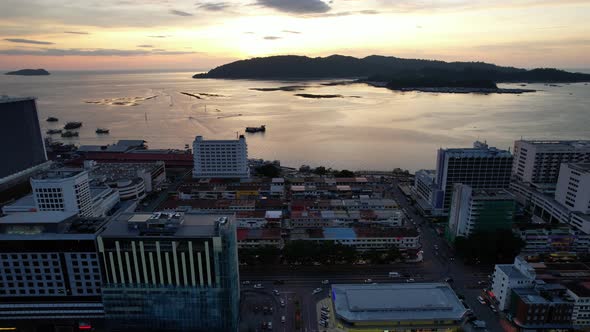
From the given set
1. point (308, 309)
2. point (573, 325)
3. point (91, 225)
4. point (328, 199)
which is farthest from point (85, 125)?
point (573, 325)

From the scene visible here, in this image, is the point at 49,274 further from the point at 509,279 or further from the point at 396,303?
the point at 509,279

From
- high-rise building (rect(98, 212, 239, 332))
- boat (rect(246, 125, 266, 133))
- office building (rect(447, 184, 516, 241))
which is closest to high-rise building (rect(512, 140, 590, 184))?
office building (rect(447, 184, 516, 241))

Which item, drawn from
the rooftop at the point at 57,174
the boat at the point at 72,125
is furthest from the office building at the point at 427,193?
the boat at the point at 72,125

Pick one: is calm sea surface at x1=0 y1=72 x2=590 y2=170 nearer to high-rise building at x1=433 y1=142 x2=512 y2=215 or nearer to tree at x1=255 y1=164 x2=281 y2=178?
tree at x1=255 y1=164 x2=281 y2=178

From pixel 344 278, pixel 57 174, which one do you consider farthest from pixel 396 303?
pixel 57 174

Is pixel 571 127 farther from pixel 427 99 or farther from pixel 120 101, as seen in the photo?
pixel 120 101

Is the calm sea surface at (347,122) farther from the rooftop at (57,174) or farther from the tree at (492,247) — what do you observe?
the rooftop at (57,174)
